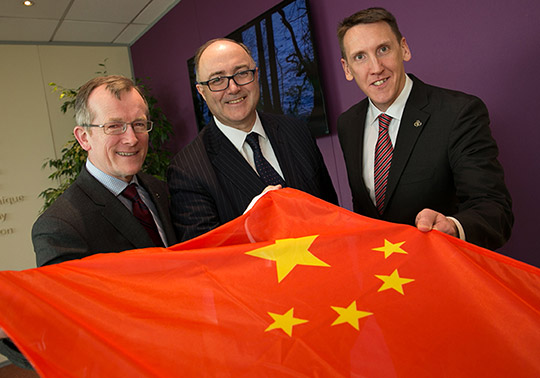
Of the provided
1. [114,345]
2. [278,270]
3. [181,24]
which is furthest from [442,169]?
[181,24]

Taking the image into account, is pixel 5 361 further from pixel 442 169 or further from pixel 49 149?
pixel 442 169

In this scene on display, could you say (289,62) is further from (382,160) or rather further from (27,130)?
(27,130)

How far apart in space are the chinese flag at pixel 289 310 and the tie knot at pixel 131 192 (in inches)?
19.4

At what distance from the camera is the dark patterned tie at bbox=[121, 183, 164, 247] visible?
1.64 metres

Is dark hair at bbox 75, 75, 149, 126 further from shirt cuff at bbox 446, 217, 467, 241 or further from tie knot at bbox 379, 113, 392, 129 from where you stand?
shirt cuff at bbox 446, 217, 467, 241

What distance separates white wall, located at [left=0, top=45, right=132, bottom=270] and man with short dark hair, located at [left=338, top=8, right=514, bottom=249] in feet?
14.8

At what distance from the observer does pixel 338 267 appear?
119 cm

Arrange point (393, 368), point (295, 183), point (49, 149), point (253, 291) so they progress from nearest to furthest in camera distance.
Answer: point (393, 368) < point (253, 291) < point (295, 183) < point (49, 149)

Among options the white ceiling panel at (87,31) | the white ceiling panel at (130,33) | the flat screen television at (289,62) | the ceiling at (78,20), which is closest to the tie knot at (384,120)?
the flat screen television at (289,62)

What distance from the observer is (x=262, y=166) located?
1764 mm

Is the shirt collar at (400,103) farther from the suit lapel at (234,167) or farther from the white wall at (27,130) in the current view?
the white wall at (27,130)

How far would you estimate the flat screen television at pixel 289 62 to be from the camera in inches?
132

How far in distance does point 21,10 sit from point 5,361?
3.64 m

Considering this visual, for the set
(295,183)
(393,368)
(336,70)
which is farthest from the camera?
(336,70)
